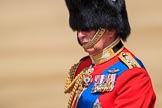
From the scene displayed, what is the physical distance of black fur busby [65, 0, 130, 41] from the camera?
1.78m

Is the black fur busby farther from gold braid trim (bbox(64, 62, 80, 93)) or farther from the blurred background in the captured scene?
the blurred background

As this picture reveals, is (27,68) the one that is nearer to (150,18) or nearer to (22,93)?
(22,93)

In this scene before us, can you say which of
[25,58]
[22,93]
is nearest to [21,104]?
[22,93]

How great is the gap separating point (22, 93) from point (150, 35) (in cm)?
69

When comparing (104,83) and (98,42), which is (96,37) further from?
(104,83)

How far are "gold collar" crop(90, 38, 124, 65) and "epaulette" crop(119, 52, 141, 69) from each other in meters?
0.02

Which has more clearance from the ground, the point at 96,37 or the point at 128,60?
the point at 96,37

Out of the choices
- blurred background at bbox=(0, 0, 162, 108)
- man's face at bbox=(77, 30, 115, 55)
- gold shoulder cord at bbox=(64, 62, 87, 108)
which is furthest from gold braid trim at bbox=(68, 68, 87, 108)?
blurred background at bbox=(0, 0, 162, 108)

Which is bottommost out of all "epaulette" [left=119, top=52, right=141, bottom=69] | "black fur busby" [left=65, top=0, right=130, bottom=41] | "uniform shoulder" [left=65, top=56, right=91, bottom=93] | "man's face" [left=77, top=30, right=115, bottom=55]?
"epaulette" [left=119, top=52, right=141, bottom=69]

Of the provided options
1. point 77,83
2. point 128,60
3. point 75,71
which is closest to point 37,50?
point 75,71

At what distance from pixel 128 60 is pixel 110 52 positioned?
0.07 meters

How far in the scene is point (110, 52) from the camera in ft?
5.95

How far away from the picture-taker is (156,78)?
2.69 m

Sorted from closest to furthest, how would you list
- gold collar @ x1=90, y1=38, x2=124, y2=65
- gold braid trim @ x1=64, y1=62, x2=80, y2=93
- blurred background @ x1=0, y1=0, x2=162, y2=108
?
gold collar @ x1=90, y1=38, x2=124, y2=65
gold braid trim @ x1=64, y1=62, x2=80, y2=93
blurred background @ x1=0, y1=0, x2=162, y2=108
